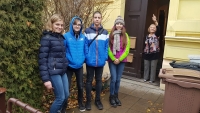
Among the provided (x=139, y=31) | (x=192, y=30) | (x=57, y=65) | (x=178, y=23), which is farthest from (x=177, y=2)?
(x=57, y=65)

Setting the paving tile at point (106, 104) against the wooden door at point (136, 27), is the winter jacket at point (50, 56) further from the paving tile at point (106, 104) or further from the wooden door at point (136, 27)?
the wooden door at point (136, 27)

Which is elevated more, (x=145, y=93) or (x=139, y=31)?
(x=139, y=31)

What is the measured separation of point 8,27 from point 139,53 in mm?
3872

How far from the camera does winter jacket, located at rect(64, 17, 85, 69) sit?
110 inches

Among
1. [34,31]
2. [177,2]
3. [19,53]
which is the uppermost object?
[177,2]

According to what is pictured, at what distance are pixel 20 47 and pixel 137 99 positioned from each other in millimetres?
2908

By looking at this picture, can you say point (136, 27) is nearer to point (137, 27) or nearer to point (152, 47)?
point (137, 27)

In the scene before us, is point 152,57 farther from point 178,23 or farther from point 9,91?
point 9,91

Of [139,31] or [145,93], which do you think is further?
[139,31]

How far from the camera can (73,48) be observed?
9.24 ft

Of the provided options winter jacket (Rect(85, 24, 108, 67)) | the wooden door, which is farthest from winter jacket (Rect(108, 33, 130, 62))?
the wooden door

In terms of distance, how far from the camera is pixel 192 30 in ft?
12.9

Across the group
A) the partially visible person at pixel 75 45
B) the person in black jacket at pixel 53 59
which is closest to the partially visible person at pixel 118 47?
the partially visible person at pixel 75 45

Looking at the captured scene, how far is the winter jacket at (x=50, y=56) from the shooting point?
8.02 feet
